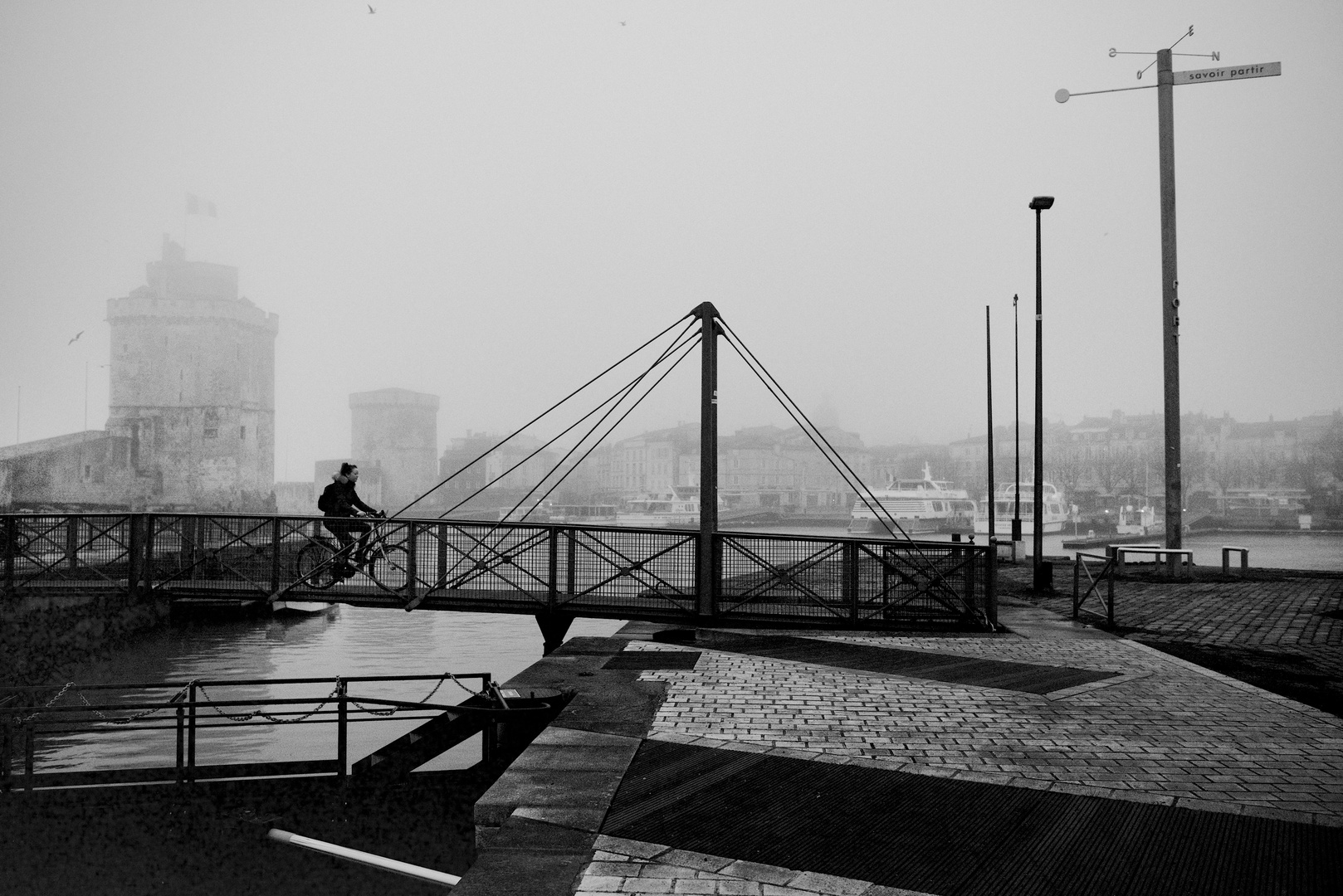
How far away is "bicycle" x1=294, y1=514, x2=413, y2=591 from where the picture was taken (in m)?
14.2

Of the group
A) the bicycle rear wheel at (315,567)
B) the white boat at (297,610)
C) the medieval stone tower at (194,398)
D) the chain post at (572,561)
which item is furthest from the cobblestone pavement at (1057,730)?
→ the medieval stone tower at (194,398)

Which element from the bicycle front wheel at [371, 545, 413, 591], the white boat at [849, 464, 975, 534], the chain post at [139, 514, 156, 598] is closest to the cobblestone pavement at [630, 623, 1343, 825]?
the bicycle front wheel at [371, 545, 413, 591]

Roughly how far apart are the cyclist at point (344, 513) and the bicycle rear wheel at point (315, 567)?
24 centimetres

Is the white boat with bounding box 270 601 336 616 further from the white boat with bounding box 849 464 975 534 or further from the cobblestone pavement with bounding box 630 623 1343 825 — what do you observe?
the white boat with bounding box 849 464 975 534

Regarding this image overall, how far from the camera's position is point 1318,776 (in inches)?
239

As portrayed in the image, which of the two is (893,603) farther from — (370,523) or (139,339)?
(139,339)

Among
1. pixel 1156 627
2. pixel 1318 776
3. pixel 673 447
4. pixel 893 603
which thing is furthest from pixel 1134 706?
pixel 673 447

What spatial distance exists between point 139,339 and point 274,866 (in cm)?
8908

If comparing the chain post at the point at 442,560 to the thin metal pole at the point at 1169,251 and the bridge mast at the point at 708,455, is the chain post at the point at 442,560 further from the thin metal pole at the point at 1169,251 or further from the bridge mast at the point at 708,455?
the thin metal pole at the point at 1169,251

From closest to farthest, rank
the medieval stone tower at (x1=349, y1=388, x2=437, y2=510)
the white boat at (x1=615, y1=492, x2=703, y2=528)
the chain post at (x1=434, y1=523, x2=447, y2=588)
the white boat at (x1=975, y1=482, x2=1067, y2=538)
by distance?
the chain post at (x1=434, y1=523, x2=447, y2=588), the white boat at (x1=975, y1=482, x2=1067, y2=538), the white boat at (x1=615, y1=492, x2=703, y2=528), the medieval stone tower at (x1=349, y1=388, x2=437, y2=510)

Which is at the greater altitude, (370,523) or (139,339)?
(139,339)

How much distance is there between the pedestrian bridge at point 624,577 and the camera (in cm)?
1279

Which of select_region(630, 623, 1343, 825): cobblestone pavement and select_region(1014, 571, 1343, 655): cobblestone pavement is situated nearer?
select_region(630, 623, 1343, 825): cobblestone pavement

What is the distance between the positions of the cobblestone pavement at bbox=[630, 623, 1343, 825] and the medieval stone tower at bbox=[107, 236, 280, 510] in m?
81.4
